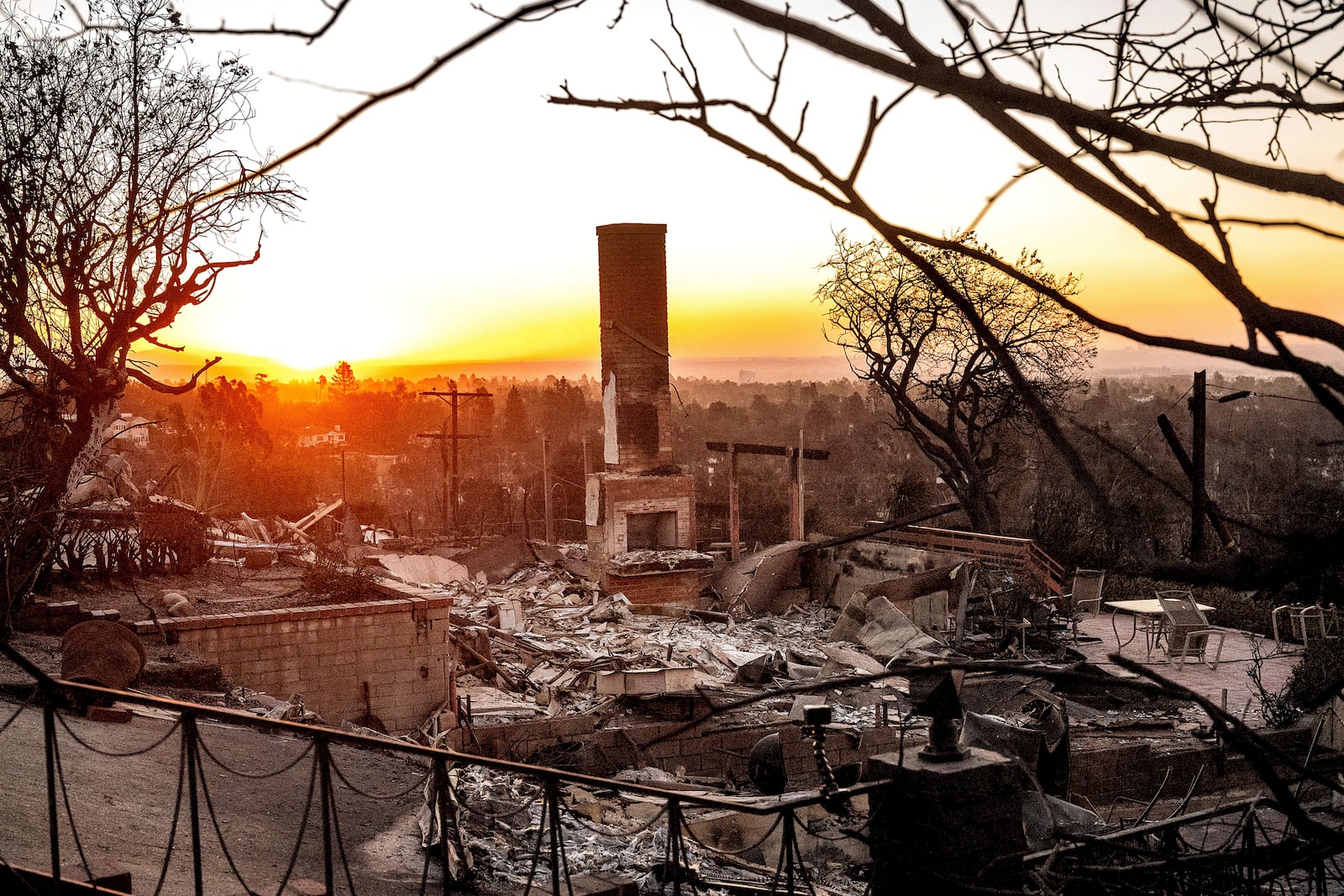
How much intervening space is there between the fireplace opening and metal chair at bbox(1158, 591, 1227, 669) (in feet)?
30.5

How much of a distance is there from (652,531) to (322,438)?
31.5 metres

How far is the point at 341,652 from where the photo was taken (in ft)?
38.6

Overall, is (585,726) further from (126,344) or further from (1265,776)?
(1265,776)

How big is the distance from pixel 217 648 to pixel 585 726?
421 centimetres

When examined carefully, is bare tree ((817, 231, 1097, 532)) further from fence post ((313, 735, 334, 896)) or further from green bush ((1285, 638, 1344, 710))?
fence post ((313, 735, 334, 896))

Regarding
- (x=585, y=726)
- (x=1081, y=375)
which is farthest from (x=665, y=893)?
(x=1081, y=375)

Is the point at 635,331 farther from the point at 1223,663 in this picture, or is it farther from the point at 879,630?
the point at 1223,663

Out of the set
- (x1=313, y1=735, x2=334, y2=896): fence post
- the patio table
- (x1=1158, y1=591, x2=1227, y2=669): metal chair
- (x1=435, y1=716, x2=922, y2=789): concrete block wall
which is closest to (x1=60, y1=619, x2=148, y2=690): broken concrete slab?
(x1=435, y1=716, x2=922, y2=789): concrete block wall

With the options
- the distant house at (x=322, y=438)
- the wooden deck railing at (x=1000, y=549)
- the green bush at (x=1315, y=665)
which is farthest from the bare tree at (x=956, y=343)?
the distant house at (x=322, y=438)

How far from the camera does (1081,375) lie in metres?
27.1

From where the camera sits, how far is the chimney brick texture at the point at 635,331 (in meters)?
19.9

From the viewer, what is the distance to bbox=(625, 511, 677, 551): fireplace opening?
66.3 ft

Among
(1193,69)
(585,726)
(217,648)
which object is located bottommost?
(585,726)

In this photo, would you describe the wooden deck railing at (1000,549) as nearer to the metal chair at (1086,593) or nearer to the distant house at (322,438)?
the metal chair at (1086,593)
